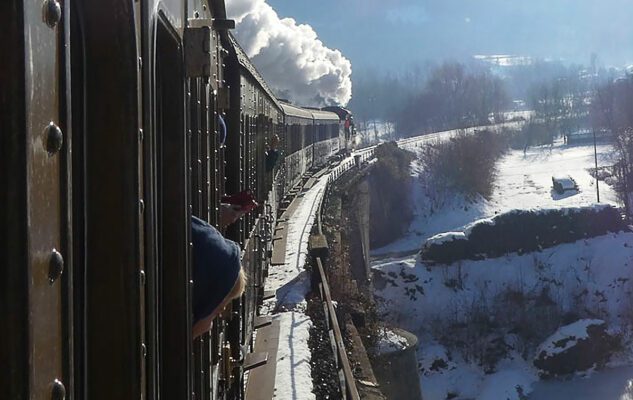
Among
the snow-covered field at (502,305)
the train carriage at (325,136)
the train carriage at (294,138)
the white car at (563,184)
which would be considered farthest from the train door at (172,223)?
the white car at (563,184)

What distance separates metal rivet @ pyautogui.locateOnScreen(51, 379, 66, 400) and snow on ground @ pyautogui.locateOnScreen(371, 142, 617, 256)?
4028 cm

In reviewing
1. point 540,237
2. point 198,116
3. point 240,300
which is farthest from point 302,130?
point 540,237

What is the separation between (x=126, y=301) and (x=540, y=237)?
36571mm

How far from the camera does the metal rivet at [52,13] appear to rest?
89 centimetres

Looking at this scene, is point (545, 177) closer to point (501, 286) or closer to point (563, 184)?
point (563, 184)

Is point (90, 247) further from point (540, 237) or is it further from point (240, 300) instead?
A: point (540, 237)

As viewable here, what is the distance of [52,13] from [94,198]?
1.37ft

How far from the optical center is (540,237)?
3572 centimetres

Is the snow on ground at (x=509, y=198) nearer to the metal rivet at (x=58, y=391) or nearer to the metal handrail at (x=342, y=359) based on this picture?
the metal handrail at (x=342, y=359)

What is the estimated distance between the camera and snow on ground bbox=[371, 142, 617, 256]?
48.0 m

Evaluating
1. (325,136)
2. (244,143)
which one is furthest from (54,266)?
(325,136)

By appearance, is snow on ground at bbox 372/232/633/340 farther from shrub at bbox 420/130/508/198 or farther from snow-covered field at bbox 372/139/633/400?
shrub at bbox 420/130/508/198

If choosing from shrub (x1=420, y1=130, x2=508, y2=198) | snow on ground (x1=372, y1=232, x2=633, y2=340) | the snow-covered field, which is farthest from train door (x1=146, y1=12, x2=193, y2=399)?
shrub (x1=420, y1=130, x2=508, y2=198)

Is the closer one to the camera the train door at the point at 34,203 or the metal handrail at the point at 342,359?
the train door at the point at 34,203
